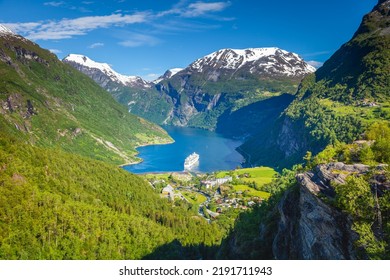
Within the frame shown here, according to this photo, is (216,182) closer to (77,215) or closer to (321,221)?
(77,215)

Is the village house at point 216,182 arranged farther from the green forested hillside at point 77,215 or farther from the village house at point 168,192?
the green forested hillside at point 77,215

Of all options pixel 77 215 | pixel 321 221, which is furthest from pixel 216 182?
pixel 321 221

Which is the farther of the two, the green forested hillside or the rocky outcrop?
the green forested hillside

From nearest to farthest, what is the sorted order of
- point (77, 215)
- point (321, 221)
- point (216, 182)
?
point (321, 221)
point (77, 215)
point (216, 182)

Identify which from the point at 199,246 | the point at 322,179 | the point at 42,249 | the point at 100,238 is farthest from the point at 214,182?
the point at 322,179

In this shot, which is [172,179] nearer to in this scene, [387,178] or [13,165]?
[13,165]

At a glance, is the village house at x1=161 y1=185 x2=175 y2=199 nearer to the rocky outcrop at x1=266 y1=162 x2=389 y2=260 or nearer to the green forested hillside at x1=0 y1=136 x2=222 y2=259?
the green forested hillside at x1=0 y1=136 x2=222 y2=259

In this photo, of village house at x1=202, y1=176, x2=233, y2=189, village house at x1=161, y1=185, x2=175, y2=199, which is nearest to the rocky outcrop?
village house at x1=161, y1=185, x2=175, y2=199

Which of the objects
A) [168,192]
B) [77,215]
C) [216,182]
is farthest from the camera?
[216,182]

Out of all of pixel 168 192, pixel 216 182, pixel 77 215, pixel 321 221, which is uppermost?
pixel 216 182
